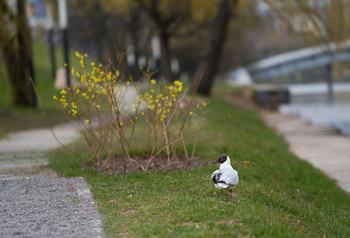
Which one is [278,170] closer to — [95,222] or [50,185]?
[50,185]

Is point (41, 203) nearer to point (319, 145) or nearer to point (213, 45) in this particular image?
point (319, 145)

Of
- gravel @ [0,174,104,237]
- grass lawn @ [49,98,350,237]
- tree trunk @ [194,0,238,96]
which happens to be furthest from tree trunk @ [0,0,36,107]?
gravel @ [0,174,104,237]

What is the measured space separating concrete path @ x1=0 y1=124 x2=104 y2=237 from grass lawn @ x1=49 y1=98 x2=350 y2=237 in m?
0.19

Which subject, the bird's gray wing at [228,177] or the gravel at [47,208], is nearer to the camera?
the gravel at [47,208]

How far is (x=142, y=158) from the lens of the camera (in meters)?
8.77

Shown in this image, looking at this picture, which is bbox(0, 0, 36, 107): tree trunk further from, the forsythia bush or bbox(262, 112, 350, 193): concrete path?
the forsythia bush

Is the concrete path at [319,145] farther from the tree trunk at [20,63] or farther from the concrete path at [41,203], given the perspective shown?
the tree trunk at [20,63]

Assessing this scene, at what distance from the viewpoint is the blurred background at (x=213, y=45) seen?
17.7 m

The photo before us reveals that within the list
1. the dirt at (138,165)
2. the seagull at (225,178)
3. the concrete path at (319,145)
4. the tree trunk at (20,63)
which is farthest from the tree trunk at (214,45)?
the seagull at (225,178)

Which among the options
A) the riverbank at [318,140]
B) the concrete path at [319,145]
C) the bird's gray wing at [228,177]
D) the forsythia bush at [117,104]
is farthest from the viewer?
the riverbank at [318,140]

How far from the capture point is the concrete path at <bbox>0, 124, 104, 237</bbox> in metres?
5.47

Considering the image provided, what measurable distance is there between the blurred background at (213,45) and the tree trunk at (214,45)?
41 mm

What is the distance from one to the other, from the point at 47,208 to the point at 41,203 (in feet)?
0.90

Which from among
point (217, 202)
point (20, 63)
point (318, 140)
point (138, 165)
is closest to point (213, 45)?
point (318, 140)
